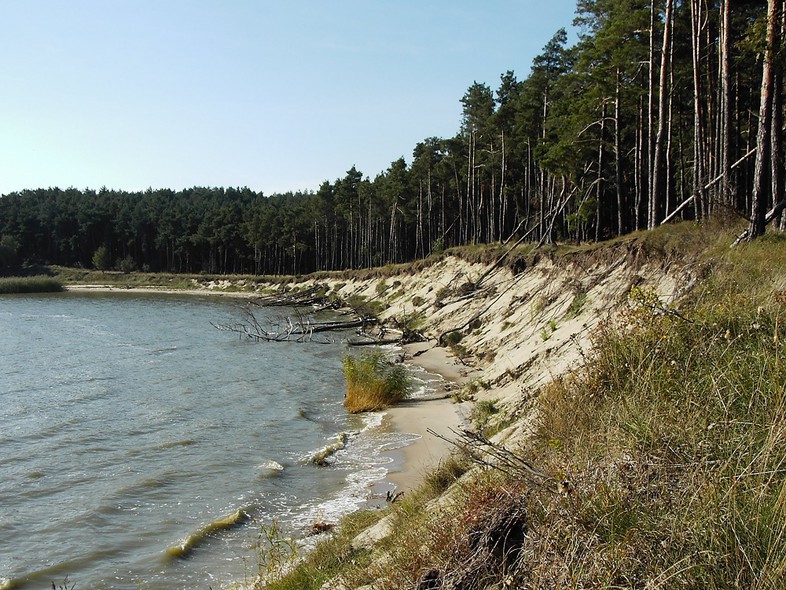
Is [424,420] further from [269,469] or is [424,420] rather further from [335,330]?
[335,330]

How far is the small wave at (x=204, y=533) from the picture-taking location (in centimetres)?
1051

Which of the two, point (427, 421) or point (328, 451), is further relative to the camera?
point (427, 421)

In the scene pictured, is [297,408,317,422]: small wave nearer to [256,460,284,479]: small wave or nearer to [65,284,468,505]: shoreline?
[65,284,468,505]: shoreline

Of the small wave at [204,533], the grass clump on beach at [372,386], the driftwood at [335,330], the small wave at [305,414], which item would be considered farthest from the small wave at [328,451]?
the driftwood at [335,330]

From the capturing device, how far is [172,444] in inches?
683

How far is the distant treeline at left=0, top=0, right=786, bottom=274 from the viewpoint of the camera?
74.9 ft

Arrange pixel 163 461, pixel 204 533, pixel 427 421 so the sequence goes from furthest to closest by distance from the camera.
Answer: pixel 427 421, pixel 163 461, pixel 204 533

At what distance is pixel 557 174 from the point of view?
35.8 metres

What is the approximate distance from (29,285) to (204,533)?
117m

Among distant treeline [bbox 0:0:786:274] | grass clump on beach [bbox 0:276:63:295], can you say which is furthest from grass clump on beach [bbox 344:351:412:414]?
grass clump on beach [bbox 0:276:63:295]

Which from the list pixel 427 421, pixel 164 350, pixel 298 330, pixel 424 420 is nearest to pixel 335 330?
pixel 298 330

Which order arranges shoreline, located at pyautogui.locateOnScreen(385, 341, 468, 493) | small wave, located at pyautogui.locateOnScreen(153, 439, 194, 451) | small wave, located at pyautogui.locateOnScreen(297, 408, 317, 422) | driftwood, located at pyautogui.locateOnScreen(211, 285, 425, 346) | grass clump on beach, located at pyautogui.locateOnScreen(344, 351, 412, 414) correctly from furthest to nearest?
driftwood, located at pyautogui.locateOnScreen(211, 285, 425, 346) → grass clump on beach, located at pyautogui.locateOnScreen(344, 351, 412, 414) → small wave, located at pyautogui.locateOnScreen(297, 408, 317, 422) → small wave, located at pyautogui.locateOnScreen(153, 439, 194, 451) → shoreline, located at pyautogui.locateOnScreen(385, 341, 468, 493)

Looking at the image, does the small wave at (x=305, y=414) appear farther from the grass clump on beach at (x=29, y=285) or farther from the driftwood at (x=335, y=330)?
the grass clump on beach at (x=29, y=285)

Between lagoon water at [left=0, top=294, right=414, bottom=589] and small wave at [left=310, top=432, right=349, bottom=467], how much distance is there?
0.34 meters
